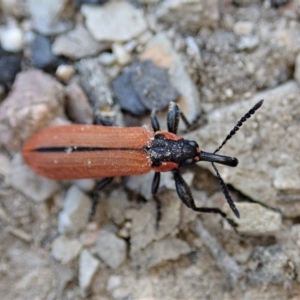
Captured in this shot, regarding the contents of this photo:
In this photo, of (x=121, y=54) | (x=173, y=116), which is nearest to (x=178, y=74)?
(x=173, y=116)

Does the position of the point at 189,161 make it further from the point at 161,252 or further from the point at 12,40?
the point at 12,40

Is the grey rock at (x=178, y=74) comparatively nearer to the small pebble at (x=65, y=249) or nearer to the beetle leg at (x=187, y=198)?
the beetle leg at (x=187, y=198)

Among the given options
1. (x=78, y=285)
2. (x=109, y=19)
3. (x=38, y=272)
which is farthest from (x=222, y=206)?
(x=109, y=19)

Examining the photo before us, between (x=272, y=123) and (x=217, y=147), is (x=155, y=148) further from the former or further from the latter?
(x=272, y=123)

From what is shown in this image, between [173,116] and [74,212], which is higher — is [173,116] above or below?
above

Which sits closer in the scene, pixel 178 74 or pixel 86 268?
pixel 86 268

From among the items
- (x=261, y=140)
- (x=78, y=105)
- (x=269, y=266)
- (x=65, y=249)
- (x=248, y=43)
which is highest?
(x=248, y=43)

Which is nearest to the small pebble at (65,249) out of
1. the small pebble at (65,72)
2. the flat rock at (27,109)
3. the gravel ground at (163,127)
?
the gravel ground at (163,127)
